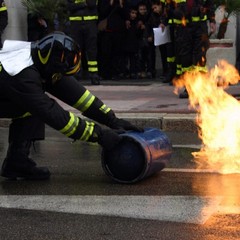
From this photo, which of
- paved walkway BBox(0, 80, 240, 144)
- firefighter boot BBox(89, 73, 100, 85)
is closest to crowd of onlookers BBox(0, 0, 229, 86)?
firefighter boot BBox(89, 73, 100, 85)

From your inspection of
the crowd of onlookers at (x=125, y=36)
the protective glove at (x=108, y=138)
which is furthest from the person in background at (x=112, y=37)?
the protective glove at (x=108, y=138)

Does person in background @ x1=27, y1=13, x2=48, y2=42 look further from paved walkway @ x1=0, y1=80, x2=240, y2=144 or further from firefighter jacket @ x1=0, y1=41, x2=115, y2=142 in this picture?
firefighter jacket @ x1=0, y1=41, x2=115, y2=142

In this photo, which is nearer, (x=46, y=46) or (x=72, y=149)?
(x=46, y=46)

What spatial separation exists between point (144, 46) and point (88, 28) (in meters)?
1.31

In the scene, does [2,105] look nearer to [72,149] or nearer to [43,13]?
[72,149]

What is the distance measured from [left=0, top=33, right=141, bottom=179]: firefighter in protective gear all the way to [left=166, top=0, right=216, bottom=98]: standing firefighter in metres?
4.68

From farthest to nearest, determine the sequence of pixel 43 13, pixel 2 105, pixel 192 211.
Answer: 1. pixel 43 13
2. pixel 2 105
3. pixel 192 211

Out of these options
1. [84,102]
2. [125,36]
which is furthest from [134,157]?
[125,36]

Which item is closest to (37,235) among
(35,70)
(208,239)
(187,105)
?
(208,239)

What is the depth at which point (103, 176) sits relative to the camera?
5.79 meters

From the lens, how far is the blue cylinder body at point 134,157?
536 centimetres

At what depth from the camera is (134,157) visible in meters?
5.39

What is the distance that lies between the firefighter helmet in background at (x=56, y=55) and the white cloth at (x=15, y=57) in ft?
0.25

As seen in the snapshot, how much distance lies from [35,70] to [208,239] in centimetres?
201
